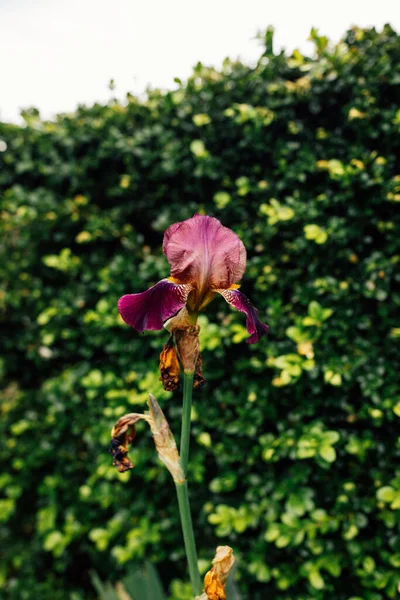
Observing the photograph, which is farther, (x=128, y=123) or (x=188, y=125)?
(x=128, y=123)

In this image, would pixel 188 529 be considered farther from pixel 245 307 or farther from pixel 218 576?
pixel 245 307

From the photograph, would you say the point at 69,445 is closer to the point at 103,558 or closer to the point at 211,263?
the point at 103,558

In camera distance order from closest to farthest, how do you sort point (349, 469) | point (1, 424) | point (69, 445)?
point (349, 469)
point (69, 445)
point (1, 424)

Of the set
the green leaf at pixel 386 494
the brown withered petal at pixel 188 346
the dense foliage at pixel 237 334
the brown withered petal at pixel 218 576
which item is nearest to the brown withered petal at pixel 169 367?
the brown withered petal at pixel 188 346

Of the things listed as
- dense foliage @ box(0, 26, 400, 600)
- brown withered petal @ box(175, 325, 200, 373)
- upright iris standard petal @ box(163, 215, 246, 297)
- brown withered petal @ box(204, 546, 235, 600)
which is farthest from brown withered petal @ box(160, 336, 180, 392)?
dense foliage @ box(0, 26, 400, 600)

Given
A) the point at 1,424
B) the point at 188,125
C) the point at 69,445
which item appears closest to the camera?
the point at 188,125

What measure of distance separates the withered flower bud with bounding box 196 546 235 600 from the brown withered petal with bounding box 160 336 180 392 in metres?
0.39

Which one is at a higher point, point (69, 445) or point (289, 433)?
point (69, 445)

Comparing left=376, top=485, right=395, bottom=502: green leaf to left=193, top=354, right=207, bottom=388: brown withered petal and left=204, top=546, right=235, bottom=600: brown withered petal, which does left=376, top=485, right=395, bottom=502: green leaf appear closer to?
left=204, top=546, right=235, bottom=600: brown withered petal

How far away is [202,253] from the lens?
867 mm

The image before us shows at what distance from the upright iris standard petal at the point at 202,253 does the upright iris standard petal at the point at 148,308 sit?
0.05 meters

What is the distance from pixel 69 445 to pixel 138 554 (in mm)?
722

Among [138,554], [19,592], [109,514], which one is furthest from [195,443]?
[19,592]

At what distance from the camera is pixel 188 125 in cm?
219
